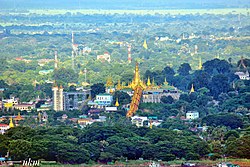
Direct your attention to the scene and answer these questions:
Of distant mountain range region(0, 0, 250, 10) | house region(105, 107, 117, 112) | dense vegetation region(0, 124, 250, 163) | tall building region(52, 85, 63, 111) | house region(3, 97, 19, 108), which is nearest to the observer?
dense vegetation region(0, 124, 250, 163)

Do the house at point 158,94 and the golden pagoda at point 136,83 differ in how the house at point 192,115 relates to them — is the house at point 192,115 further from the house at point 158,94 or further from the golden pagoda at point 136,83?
the golden pagoda at point 136,83

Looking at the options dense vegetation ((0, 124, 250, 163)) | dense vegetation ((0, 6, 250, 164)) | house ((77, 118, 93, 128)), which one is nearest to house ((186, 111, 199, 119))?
dense vegetation ((0, 6, 250, 164))

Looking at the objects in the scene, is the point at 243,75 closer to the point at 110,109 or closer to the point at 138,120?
the point at 110,109

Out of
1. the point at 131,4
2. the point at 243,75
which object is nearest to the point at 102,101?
the point at 243,75

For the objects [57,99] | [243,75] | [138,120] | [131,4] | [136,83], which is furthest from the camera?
[131,4]

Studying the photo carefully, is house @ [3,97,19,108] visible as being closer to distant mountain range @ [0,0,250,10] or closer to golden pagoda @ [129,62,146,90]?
golden pagoda @ [129,62,146,90]

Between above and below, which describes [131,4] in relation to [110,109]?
below

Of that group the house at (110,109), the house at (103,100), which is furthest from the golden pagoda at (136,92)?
the house at (103,100)

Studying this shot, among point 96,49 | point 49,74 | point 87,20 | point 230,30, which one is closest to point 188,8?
point 87,20
